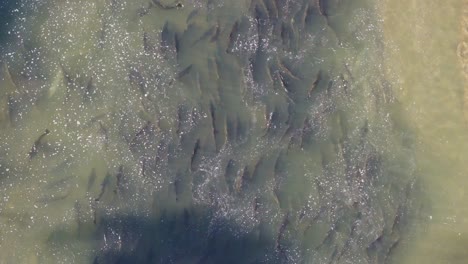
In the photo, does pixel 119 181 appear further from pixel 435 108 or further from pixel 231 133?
pixel 435 108

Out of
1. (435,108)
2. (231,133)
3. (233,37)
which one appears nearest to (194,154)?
(231,133)

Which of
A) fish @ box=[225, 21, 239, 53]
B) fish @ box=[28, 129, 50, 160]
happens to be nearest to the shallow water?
fish @ box=[225, 21, 239, 53]

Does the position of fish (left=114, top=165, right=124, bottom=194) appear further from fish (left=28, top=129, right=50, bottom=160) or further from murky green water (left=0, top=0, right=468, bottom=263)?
fish (left=28, top=129, right=50, bottom=160)

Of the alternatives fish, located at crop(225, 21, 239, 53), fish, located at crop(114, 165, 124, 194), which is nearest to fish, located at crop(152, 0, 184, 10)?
fish, located at crop(225, 21, 239, 53)

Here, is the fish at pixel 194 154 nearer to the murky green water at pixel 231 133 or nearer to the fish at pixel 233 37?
the murky green water at pixel 231 133

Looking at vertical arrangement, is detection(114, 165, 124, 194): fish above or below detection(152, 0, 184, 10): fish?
below

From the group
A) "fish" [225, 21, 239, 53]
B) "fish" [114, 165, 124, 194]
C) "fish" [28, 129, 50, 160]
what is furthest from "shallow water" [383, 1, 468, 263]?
"fish" [28, 129, 50, 160]

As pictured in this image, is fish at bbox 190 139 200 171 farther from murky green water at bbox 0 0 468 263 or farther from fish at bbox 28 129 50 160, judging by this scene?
fish at bbox 28 129 50 160

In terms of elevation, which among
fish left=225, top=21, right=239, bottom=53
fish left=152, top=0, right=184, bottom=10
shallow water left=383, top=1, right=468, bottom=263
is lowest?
shallow water left=383, top=1, right=468, bottom=263

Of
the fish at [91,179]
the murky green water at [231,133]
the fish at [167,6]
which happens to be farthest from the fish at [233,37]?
the fish at [91,179]
